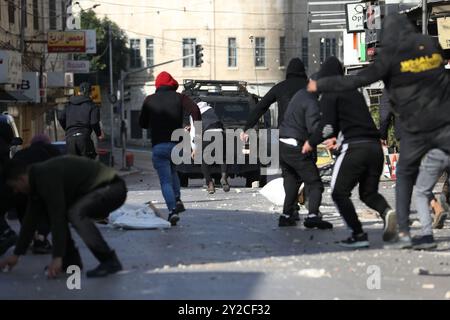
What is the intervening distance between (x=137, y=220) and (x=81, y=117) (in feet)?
10.0

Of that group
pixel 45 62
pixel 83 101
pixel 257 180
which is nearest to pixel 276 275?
pixel 83 101

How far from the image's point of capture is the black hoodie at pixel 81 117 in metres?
14.7

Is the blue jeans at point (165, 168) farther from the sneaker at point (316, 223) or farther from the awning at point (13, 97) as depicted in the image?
the awning at point (13, 97)

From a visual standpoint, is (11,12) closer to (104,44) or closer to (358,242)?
(104,44)

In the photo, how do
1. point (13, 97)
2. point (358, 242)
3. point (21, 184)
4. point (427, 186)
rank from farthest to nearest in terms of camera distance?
point (13, 97), point (358, 242), point (427, 186), point (21, 184)

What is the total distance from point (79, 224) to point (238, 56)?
67379mm

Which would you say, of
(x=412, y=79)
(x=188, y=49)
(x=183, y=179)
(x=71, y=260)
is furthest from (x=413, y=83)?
(x=188, y=49)

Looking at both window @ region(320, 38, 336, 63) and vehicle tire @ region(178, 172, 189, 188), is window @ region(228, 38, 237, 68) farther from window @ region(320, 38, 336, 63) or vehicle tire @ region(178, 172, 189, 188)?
vehicle tire @ region(178, 172, 189, 188)

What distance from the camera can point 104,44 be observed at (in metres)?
77.0

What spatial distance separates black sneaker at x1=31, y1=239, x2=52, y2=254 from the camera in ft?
33.0

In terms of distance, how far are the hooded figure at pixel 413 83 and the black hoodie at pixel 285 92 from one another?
350cm

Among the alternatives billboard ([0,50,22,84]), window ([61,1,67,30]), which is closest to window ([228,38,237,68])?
window ([61,1,67,30])

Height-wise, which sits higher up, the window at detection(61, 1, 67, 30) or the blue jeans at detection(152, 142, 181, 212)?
the window at detection(61, 1, 67, 30)

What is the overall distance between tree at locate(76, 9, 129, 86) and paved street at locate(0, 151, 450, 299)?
64.7m
